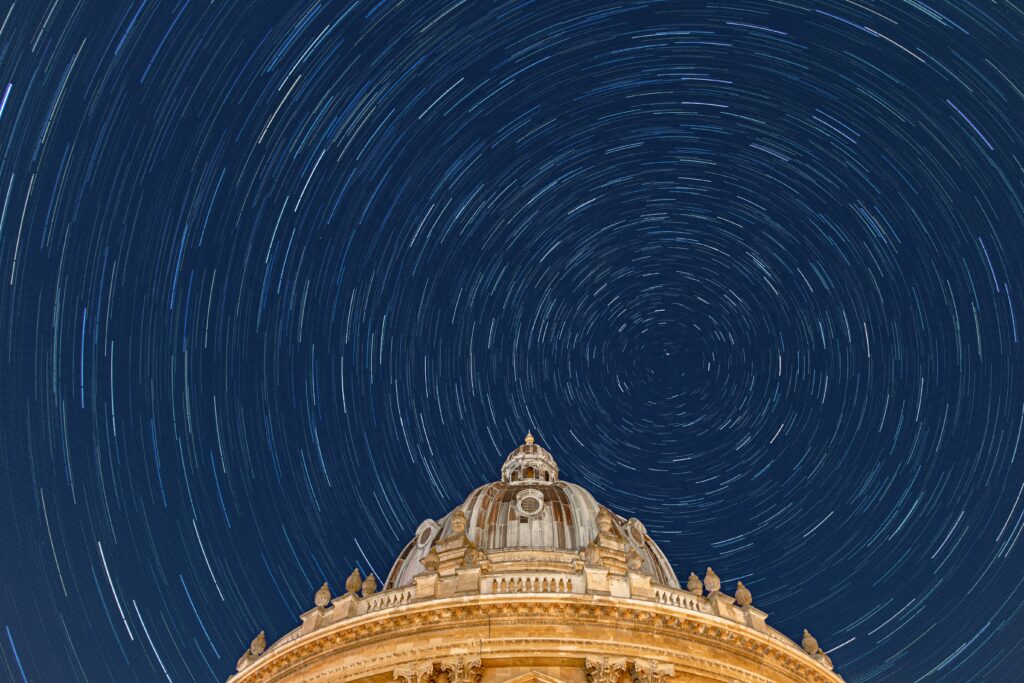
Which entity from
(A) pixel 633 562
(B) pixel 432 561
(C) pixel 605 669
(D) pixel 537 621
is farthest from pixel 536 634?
(A) pixel 633 562

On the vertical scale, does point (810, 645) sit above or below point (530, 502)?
below

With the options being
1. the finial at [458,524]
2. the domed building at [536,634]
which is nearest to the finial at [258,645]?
the domed building at [536,634]

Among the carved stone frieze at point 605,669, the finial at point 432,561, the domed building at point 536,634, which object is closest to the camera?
the carved stone frieze at point 605,669

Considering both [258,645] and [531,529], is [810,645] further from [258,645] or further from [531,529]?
[258,645]

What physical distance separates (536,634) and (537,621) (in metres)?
0.45

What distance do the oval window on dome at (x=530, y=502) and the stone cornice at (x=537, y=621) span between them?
12.2m

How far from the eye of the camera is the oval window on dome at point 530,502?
42188mm

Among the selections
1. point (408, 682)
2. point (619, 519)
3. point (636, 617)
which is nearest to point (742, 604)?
point (636, 617)

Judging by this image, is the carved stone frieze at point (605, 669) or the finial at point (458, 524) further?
the finial at point (458, 524)

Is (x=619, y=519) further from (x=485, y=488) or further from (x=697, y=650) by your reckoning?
(x=697, y=650)

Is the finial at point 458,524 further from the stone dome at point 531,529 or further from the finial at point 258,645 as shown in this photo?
the finial at point 258,645

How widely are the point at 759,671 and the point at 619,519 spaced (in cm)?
1407

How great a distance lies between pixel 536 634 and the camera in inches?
1158

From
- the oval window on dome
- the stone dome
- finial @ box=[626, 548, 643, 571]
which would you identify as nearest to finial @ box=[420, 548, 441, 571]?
the stone dome
